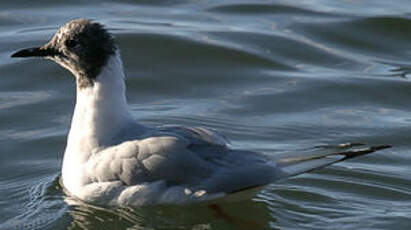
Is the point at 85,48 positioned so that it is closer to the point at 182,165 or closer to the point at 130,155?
the point at 130,155

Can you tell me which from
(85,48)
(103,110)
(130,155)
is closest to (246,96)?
(103,110)

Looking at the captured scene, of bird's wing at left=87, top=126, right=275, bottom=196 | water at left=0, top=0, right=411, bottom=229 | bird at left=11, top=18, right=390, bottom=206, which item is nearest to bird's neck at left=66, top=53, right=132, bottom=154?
bird at left=11, top=18, right=390, bottom=206

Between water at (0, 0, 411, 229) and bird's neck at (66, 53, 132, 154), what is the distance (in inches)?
24.4

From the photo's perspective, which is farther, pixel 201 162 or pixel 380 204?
pixel 380 204

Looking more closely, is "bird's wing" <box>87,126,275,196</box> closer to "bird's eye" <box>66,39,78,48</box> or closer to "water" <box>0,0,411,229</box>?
"water" <box>0,0,411,229</box>

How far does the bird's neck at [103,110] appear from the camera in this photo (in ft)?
30.9

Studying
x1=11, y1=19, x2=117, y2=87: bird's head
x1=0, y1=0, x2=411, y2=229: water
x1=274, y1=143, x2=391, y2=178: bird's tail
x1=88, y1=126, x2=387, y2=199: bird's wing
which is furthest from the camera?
x1=0, y1=0, x2=411, y2=229: water

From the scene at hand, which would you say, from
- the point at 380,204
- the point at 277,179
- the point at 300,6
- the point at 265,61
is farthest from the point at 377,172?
the point at 300,6

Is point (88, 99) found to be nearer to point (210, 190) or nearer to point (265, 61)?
point (210, 190)

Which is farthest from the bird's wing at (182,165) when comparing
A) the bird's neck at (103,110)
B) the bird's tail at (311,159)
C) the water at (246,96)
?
the water at (246,96)

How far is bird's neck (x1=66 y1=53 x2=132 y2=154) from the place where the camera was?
943 cm

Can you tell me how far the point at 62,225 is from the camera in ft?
31.1

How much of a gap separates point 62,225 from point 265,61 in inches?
209

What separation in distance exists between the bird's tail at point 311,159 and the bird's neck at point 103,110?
1.46 m
